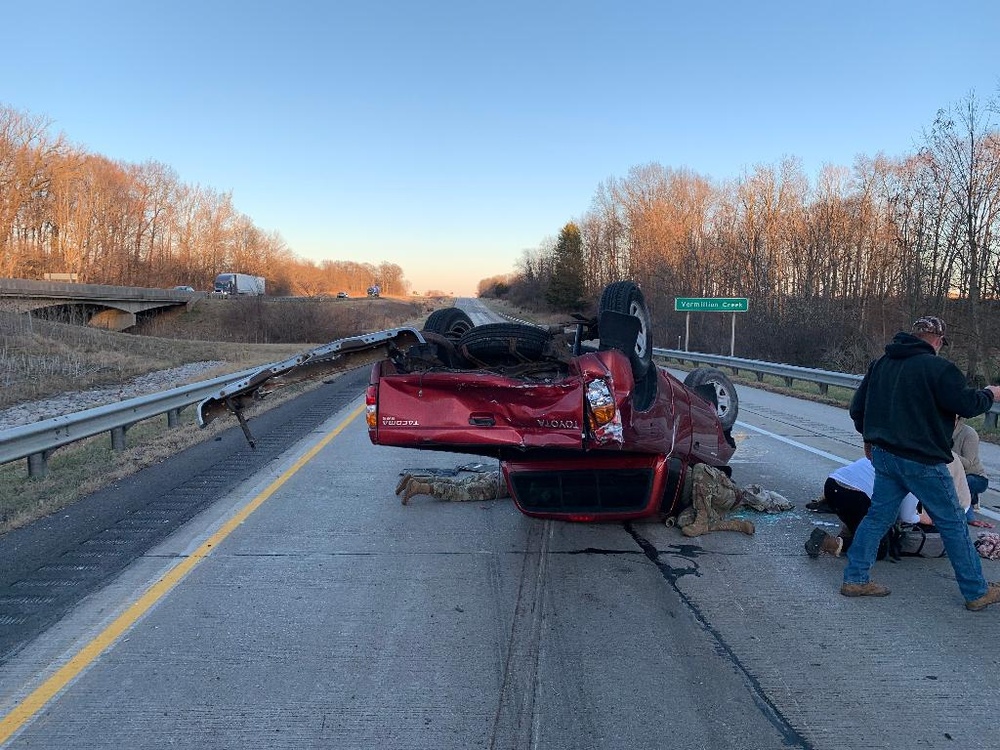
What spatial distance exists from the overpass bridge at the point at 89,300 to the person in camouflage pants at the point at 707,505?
32.7 meters

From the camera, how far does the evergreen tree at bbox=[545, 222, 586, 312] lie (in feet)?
247

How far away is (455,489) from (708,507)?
2321 millimetres

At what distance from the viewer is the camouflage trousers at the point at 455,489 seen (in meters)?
6.87

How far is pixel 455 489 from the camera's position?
6.91 meters

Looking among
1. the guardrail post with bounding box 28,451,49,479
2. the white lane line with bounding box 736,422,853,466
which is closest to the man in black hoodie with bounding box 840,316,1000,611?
the white lane line with bounding box 736,422,853,466

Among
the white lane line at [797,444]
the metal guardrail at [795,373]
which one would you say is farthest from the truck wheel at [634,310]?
the metal guardrail at [795,373]

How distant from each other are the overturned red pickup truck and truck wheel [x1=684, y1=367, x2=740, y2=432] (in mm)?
2437

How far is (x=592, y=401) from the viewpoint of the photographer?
4.61 meters

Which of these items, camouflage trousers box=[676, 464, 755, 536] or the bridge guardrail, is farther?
the bridge guardrail

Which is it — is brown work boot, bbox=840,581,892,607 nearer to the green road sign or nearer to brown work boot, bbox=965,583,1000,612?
brown work boot, bbox=965,583,1000,612

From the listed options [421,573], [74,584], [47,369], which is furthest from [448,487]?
[47,369]

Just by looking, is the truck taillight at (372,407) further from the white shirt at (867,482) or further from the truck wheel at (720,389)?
the truck wheel at (720,389)

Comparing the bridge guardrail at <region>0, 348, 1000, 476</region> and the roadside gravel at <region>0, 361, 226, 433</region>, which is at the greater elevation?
the bridge guardrail at <region>0, 348, 1000, 476</region>

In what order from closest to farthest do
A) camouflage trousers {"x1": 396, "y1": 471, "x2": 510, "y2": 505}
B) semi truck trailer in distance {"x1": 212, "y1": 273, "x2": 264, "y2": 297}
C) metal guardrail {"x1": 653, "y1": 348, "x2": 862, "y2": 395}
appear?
camouflage trousers {"x1": 396, "y1": 471, "x2": 510, "y2": 505} < metal guardrail {"x1": 653, "y1": 348, "x2": 862, "y2": 395} < semi truck trailer in distance {"x1": 212, "y1": 273, "x2": 264, "y2": 297}
